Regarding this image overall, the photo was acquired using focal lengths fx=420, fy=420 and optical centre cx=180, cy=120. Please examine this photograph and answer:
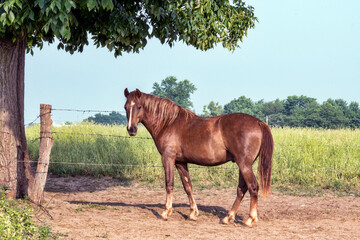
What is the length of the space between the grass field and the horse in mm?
3953

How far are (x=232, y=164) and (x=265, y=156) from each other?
591 cm

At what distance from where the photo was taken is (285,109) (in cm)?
4556

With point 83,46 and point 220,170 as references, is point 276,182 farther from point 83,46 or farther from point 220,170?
point 83,46

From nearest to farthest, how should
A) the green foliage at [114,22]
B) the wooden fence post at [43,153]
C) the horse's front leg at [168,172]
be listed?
the green foliage at [114,22]
the horse's front leg at [168,172]
the wooden fence post at [43,153]

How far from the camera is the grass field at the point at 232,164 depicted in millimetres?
11031

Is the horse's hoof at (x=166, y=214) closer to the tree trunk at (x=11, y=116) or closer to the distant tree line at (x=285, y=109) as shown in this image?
A: the tree trunk at (x=11, y=116)

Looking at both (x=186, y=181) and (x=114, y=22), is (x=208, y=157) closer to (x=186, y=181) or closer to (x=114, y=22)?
(x=186, y=181)

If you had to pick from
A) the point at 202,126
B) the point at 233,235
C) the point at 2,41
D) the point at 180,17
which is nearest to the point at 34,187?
the point at 2,41

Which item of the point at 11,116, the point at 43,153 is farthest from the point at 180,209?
the point at 11,116

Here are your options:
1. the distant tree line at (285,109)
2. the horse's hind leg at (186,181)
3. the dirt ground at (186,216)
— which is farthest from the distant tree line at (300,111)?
the horse's hind leg at (186,181)

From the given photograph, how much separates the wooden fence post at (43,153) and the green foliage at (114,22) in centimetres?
139

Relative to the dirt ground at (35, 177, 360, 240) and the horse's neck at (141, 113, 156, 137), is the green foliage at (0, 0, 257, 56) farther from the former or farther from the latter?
the dirt ground at (35, 177, 360, 240)

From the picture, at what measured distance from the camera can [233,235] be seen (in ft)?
19.5

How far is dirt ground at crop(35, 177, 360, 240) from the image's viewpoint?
19.8 ft
